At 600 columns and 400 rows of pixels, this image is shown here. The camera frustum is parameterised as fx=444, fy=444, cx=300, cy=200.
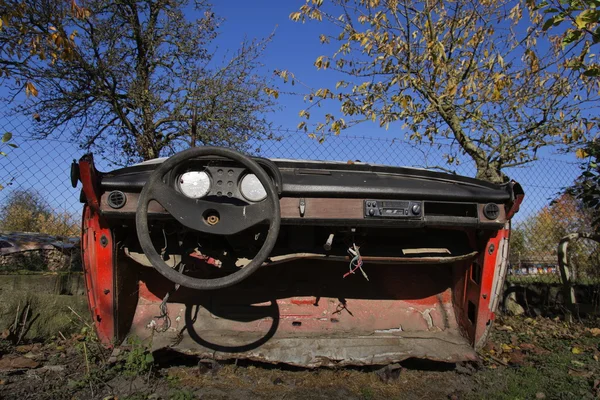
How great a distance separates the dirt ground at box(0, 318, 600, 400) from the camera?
8.06 ft

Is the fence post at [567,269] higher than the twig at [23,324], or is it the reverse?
the fence post at [567,269]

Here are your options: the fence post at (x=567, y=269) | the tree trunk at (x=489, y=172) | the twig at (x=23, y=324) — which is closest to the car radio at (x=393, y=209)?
the twig at (x=23, y=324)

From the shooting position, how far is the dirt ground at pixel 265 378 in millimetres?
2457

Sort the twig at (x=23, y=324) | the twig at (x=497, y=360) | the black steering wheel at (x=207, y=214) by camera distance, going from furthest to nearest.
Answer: the twig at (x=23, y=324) → the twig at (x=497, y=360) → the black steering wheel at (x=207, y=214)

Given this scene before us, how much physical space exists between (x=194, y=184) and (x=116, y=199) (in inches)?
16.8

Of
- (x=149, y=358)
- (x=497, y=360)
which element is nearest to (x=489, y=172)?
(x=497, y=360)

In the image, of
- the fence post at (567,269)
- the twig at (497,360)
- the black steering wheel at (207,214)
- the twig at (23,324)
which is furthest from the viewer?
the fence post at (567,269)

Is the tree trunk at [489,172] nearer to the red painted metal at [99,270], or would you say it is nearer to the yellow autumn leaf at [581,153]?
the yellow autumn leaf at [581,153]

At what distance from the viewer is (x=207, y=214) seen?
217 cm

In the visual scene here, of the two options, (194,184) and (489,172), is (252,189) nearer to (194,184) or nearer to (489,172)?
(194,184)

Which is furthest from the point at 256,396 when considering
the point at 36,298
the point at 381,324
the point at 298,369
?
the point at 36,298

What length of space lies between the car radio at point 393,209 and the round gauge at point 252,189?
0.57m

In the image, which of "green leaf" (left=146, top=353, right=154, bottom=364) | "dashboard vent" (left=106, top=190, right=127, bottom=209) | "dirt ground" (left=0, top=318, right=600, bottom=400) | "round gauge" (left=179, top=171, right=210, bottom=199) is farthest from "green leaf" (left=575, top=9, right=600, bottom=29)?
"green leaf" (left=146, top=353, right=154, bottom=364)

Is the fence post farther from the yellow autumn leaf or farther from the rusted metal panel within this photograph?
the rusted metal panel
